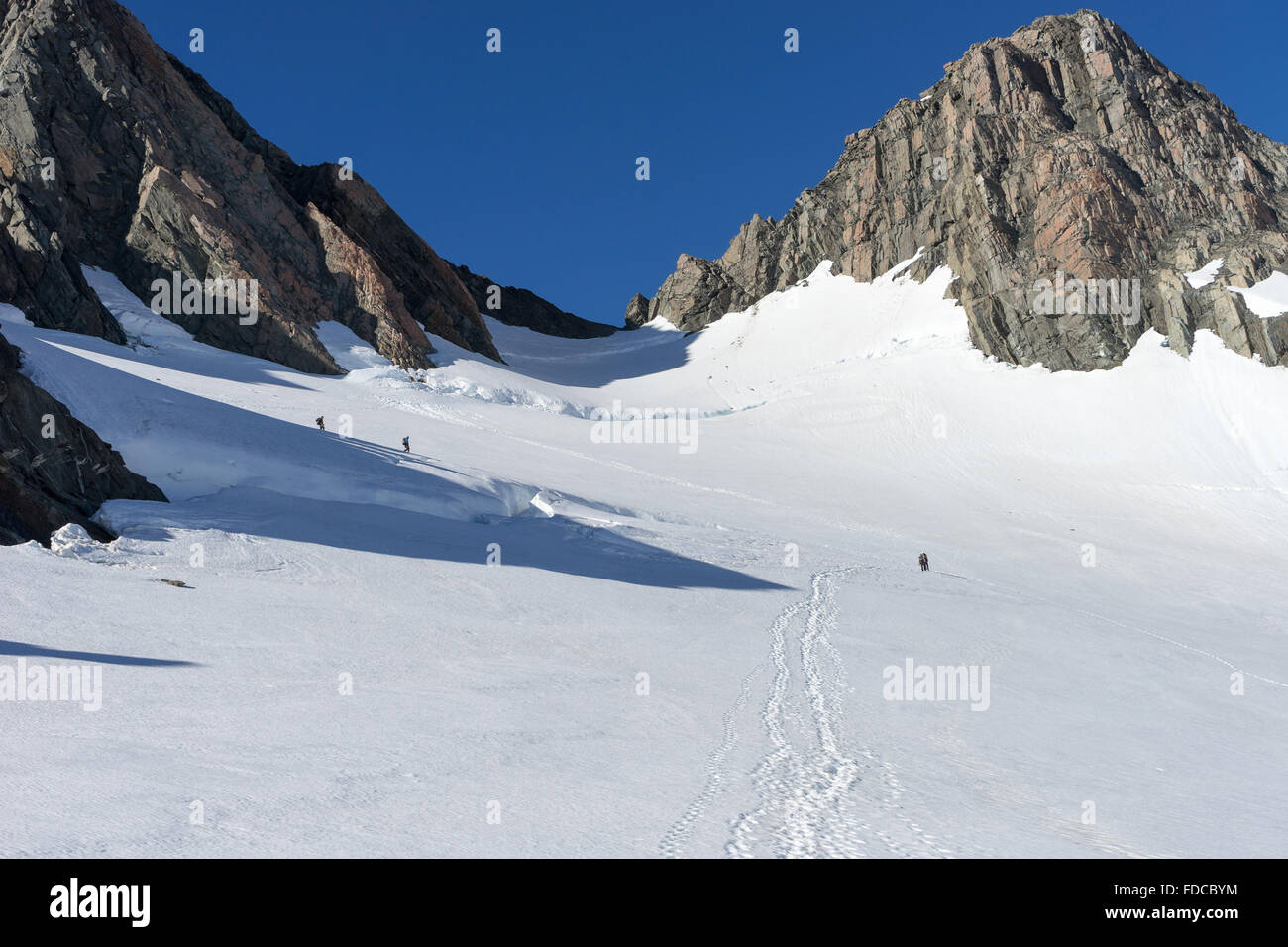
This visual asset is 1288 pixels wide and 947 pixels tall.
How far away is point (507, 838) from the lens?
6.43 m

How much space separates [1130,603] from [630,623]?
17677mm

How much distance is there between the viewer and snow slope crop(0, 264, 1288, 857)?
723cm

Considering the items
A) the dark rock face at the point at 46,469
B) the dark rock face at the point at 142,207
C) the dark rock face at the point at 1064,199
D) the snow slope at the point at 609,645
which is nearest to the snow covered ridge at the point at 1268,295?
the dark rock face at the point at 1064,199

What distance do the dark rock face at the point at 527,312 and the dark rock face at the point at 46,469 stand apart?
83.5 m

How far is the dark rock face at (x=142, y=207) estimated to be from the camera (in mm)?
48750

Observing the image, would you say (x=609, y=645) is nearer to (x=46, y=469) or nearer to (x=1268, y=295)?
(x=46, y=469)

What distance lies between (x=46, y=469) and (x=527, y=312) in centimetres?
9142

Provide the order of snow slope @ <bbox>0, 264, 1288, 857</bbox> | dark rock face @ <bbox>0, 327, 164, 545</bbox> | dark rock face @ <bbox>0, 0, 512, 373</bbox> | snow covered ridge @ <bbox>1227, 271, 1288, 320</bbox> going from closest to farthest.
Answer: snow slope @ <bbox>0, 264, 1288, 857</bbox>
dark rock face @ <bbox>0, 327, 164, 545</bbox>
dark rock face @ <bbox>0, 0, 512, 373</bbox>
snow covered ridge @ <bbox>1227, 271, 1288, 320</bbox>

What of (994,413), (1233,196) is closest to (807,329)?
(994,413)

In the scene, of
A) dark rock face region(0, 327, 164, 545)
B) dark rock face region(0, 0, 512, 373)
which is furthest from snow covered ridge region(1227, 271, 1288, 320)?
dark rock face region(0, 327, 164, 545)

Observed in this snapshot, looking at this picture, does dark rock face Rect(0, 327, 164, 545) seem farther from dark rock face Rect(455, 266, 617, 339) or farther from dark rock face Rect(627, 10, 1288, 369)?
dark rock face Rect(455, 266, 617, 339)

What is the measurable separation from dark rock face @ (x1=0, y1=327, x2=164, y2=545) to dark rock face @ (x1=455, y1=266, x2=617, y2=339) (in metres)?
83.5

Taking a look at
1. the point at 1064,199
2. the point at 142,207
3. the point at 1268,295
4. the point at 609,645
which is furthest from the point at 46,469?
the point at 1064,199

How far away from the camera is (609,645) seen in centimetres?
1514
